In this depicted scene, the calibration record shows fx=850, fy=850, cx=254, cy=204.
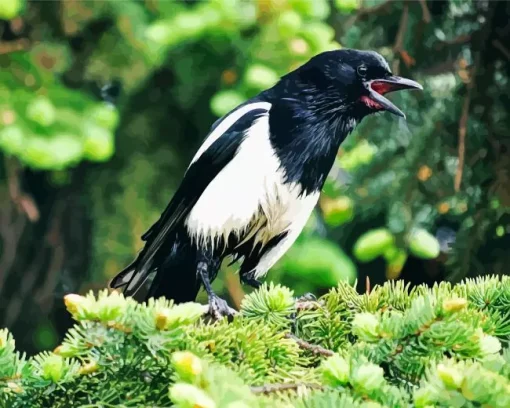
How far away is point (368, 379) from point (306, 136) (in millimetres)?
753

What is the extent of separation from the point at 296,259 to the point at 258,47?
0.59 meters

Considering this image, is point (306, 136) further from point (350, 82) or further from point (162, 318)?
point (162, 318)

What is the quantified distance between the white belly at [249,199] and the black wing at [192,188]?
0.03 ft

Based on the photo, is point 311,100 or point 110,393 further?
point 311,100

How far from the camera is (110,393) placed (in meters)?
0.53

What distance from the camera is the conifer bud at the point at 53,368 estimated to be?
551mm

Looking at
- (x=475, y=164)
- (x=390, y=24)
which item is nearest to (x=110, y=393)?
(x=475, y=164)

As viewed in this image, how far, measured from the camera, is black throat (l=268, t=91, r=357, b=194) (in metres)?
1.19

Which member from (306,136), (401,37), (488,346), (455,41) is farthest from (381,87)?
(488,346)

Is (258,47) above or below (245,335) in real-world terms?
above

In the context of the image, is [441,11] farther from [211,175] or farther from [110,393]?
[110,393]

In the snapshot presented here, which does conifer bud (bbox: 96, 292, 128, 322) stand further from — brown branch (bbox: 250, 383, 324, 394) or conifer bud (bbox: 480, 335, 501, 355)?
conifer bud (bbox: 480, 335, 501, 355)

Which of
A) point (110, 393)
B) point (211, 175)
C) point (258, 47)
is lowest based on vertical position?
point (110, 393)

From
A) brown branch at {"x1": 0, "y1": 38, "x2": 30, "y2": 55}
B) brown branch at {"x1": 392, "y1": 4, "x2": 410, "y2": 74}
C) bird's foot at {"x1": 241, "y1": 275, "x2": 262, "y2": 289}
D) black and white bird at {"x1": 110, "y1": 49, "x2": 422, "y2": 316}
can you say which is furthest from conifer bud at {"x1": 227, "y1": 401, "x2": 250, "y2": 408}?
Answer: brown branch at {"x1": 0, "y1": 38, "x2": 30, "y2": 55}
